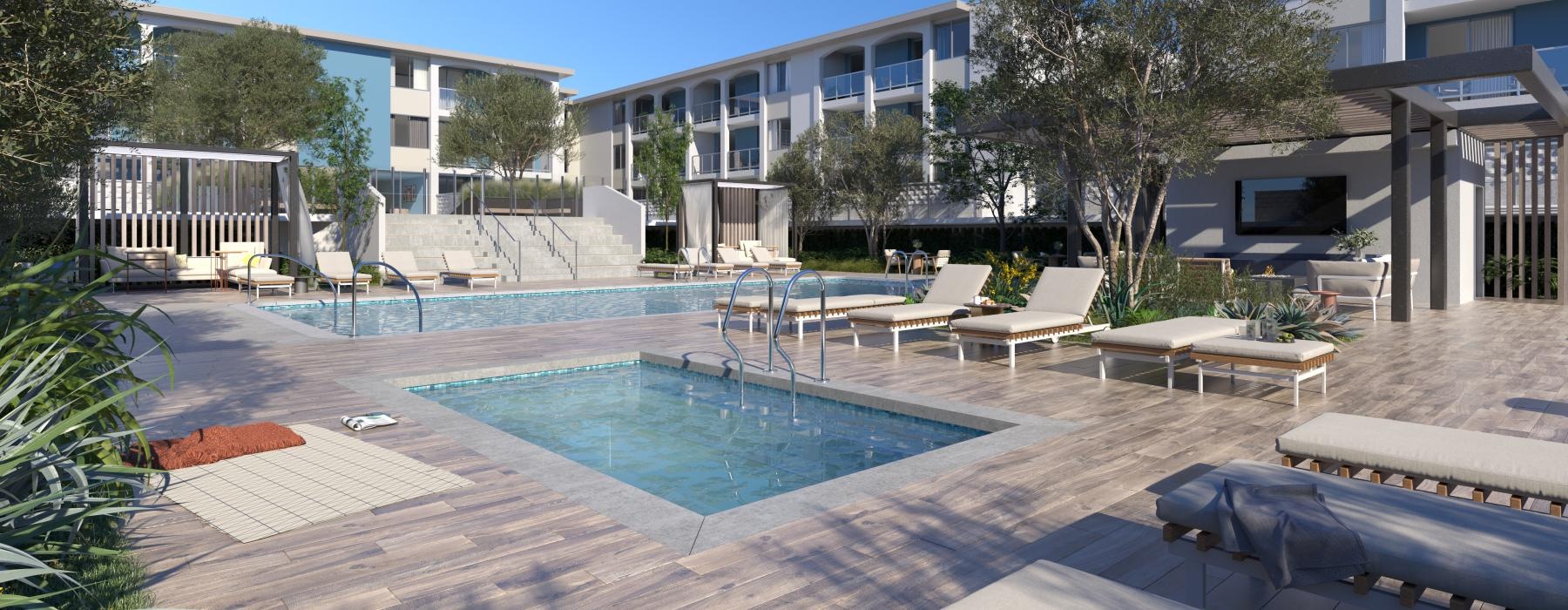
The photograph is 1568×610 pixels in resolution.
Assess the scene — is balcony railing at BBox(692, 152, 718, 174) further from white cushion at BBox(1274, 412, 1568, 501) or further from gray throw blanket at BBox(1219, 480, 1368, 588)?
gray throw blanket at BBox(1219, 480, 1368, 588)

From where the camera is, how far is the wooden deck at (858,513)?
10.4ft

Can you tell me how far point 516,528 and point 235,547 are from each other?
3.27 ft

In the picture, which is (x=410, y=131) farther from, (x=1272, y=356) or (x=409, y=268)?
(x=1272, y=356)

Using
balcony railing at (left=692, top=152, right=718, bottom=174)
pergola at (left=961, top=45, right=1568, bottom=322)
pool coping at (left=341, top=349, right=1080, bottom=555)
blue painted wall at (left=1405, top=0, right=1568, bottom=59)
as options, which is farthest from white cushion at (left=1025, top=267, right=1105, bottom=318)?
balcony railing at (left=692, top=152, right=718, bottom=174)

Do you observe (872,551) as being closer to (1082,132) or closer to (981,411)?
(981,411)

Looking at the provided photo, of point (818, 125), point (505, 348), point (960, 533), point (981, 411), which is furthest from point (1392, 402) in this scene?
point (818, 125)

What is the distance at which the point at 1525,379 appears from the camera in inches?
293

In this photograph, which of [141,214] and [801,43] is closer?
[141,214]

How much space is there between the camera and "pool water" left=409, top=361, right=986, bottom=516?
541cm

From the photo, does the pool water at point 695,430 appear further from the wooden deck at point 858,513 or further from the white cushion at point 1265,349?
the white cushion at point 1265,349

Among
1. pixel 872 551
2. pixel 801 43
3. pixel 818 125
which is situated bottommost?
pixel 872 551

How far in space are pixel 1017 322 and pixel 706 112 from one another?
107 ft

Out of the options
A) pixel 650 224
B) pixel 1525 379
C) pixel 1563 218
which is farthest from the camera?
pixel 650 224

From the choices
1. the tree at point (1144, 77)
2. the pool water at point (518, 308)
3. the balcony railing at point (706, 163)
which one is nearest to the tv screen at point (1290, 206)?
the pool water at point (518, 308)
